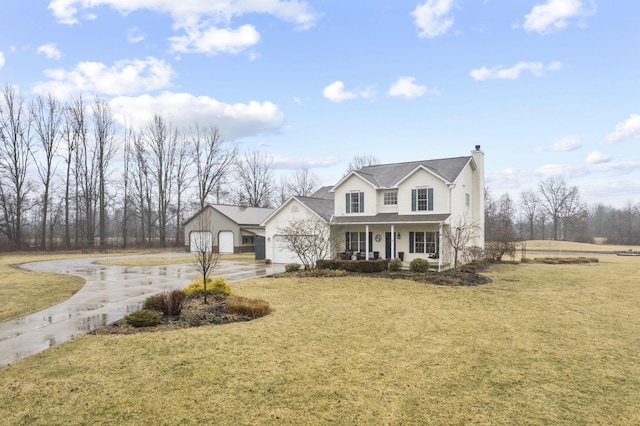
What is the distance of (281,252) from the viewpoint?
93.1 feet

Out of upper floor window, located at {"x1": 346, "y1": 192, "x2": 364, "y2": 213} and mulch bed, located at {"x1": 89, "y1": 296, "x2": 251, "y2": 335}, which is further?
upper floor window, located at {"x1": 346, "y1": 192, "x2": 364, "y2": 213}

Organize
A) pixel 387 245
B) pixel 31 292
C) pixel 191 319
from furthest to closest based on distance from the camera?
pixel 387 245 < pixel 31 292 < pixel 191 319

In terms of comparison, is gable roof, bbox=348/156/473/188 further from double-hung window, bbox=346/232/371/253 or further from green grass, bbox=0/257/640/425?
green grass, bbox=0/257/640/425

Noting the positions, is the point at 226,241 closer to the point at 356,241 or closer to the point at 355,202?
the point at 356,241

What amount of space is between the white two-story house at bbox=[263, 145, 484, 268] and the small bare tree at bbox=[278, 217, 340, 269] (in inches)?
25.6

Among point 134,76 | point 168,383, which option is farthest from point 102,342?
point 134,76

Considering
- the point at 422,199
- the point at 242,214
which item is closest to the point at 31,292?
the point at 422,199

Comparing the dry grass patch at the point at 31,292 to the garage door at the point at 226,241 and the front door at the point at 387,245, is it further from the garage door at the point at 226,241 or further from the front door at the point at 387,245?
the garage door at the point at 226,241

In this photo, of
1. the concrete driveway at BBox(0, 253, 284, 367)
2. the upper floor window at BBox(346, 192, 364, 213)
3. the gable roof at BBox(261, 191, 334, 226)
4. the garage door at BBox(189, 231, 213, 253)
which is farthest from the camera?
the gable roof at BBox(261, 191, 334, 226)

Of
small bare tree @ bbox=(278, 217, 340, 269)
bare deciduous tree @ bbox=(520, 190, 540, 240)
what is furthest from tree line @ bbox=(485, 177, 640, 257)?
small bare tree @ bbox=(278, 217, 340, 269)

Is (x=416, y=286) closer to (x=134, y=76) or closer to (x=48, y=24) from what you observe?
(x=134, y=76)

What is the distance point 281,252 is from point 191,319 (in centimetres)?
1824

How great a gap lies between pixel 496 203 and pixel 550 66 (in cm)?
5274

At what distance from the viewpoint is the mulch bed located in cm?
916
